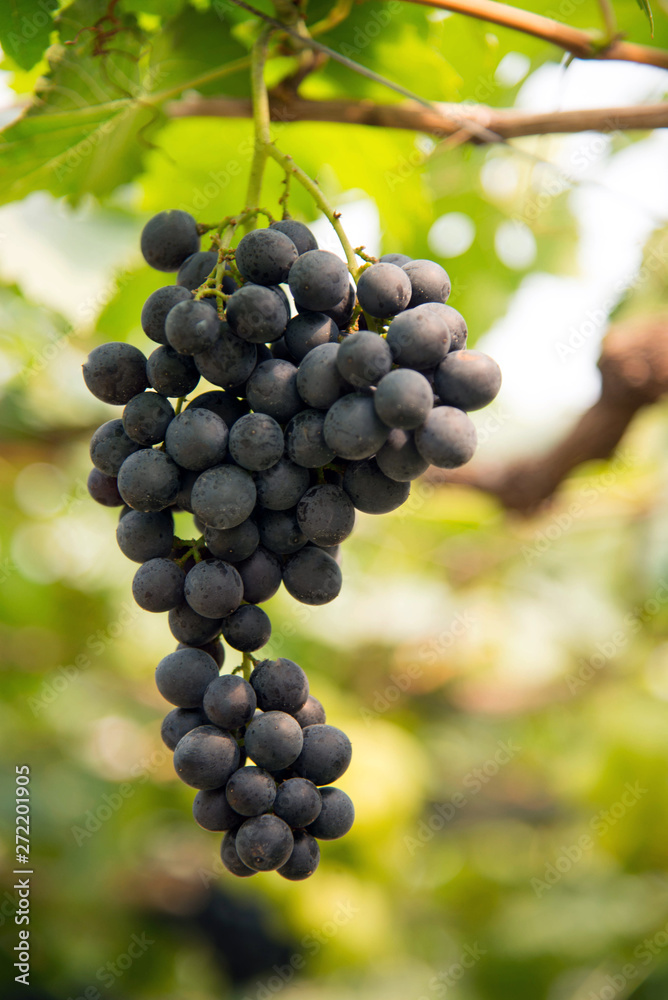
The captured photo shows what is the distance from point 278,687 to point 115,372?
0.43m

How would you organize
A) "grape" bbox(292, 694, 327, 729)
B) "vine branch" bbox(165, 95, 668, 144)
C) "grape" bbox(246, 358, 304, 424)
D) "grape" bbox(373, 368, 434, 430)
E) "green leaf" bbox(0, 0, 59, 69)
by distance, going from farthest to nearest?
"vine branch" bbox(165, 95, 668, 144)
"green leaf" bbox(0, 0, 59, 69)
"grape" bbox(292, 694, 327, 729)
"grape" bbox(246, 358, 304, 424)
"grape" bbox(373, 368, 434, 430)

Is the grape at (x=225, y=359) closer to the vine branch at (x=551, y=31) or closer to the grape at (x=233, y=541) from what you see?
the grape at (x=233, y=541)

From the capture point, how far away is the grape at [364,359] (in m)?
0.70

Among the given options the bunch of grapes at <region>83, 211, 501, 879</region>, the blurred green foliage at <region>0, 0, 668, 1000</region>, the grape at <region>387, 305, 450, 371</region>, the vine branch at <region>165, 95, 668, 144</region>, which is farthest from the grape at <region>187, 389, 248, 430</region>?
the vine branch at <region>165, 95, 668, 144</region>

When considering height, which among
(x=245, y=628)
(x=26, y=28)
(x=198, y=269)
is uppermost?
(x=26, y=28)

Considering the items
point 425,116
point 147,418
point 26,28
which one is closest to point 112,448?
point 147,418

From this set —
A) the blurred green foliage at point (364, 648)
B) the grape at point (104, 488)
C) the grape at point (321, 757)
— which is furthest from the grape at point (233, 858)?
the blurred green foliage at point (364, 648)

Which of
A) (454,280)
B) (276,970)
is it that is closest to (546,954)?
(276,970)

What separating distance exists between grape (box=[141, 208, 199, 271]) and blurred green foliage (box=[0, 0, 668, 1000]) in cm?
46

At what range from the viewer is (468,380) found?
2.40ft

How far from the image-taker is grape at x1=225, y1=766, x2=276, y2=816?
79cm

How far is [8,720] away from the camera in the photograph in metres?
3.01

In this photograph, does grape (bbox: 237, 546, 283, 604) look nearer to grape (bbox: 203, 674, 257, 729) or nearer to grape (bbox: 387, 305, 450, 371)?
grape (bbox: 203, 674, 257, 729)

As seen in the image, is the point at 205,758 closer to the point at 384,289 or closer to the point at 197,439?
the point at 197,439
